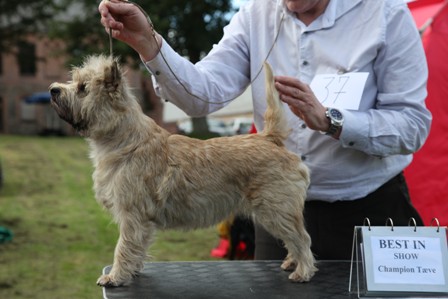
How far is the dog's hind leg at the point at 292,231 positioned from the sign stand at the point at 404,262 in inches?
10.6

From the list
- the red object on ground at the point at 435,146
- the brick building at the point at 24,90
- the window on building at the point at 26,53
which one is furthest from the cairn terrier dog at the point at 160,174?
the brick building at the point at 24,90

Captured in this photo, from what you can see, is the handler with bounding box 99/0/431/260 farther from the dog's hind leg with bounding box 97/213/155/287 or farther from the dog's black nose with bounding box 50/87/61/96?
the dog's hind leg with bounding box 97/213/155/287

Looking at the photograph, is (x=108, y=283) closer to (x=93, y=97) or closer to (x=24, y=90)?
(x=93, y=97)

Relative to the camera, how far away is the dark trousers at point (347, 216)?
2.29 metres

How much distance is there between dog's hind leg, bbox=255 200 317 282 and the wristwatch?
28 cm

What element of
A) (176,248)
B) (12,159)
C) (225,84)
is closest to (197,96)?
(225,84)

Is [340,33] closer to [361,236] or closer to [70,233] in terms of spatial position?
[361,236]

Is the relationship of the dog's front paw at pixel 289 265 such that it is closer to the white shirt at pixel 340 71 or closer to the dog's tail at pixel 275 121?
the white shirt at pixel 340 71

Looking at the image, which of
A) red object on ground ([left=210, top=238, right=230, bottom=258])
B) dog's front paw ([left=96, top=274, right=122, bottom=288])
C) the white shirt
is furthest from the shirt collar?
red object on ground ([left=210, top=238, right=230, bottom=258])

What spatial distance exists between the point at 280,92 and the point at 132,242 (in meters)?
0.68

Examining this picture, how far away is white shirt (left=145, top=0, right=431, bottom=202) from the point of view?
205 centimetres

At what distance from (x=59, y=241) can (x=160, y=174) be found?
5.74 metres

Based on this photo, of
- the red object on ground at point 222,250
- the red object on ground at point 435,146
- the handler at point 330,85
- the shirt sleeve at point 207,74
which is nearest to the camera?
the handler at point 330,85

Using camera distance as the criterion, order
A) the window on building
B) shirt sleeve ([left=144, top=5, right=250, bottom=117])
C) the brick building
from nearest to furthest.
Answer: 1. shirt sleeve ([left=144, top=5, right=250, bottom=117])
2. the window on building
3. the brick building
